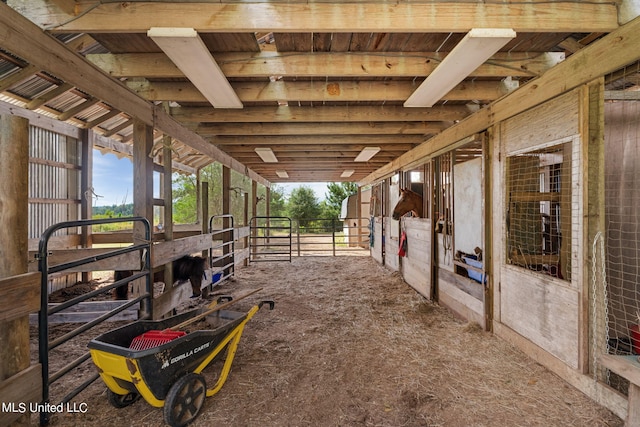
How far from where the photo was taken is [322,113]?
3402 mm

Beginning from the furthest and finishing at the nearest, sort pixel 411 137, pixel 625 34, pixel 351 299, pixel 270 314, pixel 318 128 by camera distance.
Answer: pixel 411 137
pixel 351 299
pixel 318 128
pixel 270 314
pixel 625 34

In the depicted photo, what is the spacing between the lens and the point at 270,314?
3.50 meters

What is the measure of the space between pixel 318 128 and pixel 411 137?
1.57m

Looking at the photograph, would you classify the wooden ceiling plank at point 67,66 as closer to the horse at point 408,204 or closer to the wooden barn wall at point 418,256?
the horse at point 408,204

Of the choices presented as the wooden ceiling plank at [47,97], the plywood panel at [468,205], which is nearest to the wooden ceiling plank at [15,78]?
the wooden ceiling plank at [47,97]

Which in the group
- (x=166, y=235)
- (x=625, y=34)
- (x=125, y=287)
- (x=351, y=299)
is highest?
(x=625, y=34)

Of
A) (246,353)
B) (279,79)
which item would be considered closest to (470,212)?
(279,79)

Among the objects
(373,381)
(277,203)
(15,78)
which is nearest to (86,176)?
(15,78)

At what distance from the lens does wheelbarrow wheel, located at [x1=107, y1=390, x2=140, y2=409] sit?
172cm

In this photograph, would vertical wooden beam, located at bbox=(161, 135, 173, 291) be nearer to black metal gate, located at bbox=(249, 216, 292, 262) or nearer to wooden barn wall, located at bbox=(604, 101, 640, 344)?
black metal gate, located at bbox=(249, 216, 292, 262)

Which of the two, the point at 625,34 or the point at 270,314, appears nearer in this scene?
the point at 625,34

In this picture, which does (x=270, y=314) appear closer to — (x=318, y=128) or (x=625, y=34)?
(x=318, y=128)

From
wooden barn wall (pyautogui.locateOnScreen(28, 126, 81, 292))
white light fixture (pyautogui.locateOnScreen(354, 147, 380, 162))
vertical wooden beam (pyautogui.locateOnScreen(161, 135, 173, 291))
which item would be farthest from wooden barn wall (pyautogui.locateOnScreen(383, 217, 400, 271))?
wooden barn wall (pyautogui.locateOnScreen(28, 126, 81, 292))

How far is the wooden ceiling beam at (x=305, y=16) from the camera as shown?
65.9 inches
